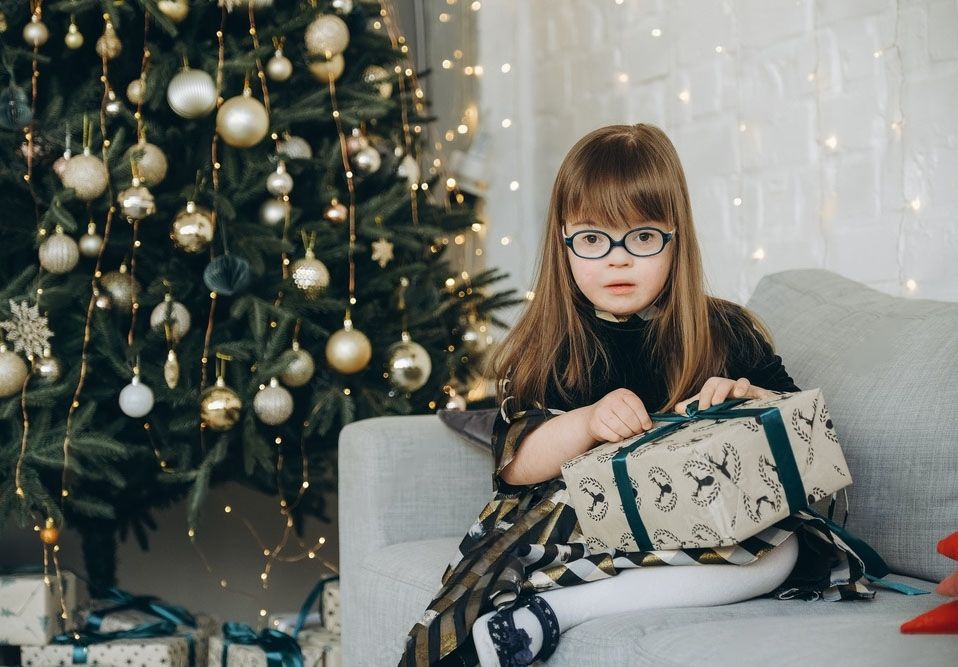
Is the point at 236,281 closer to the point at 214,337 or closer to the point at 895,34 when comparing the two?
the point at 214,337

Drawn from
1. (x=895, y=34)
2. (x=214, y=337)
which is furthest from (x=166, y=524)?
(x=895, y=34)

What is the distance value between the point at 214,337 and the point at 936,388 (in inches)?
55.2

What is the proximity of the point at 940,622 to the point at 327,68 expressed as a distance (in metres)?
1.73

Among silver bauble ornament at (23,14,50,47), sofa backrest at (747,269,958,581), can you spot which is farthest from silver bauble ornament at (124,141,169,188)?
sofa backrest at (747,269,958,581)

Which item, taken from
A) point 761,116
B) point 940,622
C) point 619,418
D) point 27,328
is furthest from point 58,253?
point 940,622

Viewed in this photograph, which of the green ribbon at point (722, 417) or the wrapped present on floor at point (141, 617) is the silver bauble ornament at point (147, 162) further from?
the green ribbon at point (722, 417)

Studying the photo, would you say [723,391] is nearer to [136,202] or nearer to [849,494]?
[849,494]

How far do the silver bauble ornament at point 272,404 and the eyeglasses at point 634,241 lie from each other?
2.93ft

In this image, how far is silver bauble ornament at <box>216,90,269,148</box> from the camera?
7.15ft

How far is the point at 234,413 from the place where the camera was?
7.07ft

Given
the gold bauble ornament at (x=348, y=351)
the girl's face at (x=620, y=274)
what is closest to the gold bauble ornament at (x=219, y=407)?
the gold bauble ornament at (x=348, y=351)

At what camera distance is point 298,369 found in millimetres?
2199

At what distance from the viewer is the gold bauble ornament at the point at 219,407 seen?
7.02ft

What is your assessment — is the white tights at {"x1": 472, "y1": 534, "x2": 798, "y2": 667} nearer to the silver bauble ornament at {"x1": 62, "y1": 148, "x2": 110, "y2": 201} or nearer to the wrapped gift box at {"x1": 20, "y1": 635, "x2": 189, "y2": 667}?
the wrapped gift box at {"x1": 20, "y1": 635, "x2": 189, "y2": 667}
